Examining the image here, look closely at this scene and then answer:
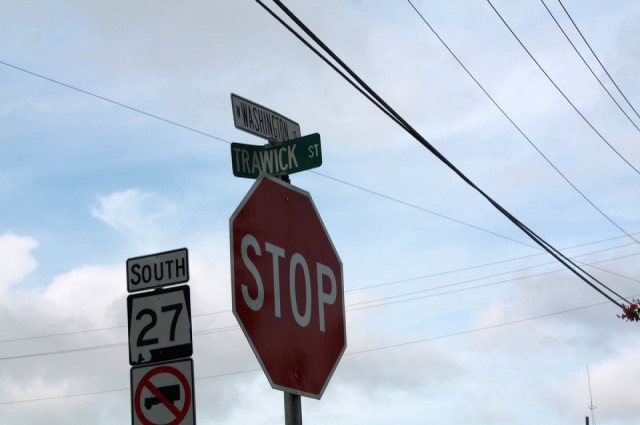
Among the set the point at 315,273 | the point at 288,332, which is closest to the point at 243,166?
the point at 315,273

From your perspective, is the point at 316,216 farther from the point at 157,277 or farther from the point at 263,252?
the point at 157,277

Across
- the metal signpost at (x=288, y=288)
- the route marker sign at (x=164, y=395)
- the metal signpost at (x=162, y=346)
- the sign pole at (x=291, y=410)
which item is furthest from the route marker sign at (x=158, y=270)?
the sign pole at (x=291, y=410)

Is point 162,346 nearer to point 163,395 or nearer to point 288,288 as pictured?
point 163,395

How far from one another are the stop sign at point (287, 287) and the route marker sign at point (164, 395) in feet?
5.59

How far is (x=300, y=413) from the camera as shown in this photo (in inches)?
173

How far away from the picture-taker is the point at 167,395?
6.20 metres

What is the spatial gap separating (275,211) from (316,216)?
1.32 ft

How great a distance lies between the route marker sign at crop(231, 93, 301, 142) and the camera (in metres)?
5.02

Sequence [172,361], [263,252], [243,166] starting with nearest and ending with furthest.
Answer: [263,252], [243,166], [172,361]

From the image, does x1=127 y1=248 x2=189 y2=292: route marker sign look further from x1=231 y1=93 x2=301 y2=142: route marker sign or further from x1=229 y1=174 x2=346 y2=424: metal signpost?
x1=229 y1=174 x2=346 y2=424: metal signpost

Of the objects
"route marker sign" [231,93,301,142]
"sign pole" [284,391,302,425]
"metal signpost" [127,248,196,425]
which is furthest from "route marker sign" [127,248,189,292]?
"sign pole" [284,391,302,425]

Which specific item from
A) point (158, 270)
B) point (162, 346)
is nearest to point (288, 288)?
point (162, 346)

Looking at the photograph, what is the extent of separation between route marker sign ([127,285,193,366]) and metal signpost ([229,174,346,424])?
1.66m

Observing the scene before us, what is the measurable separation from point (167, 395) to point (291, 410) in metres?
2.05
